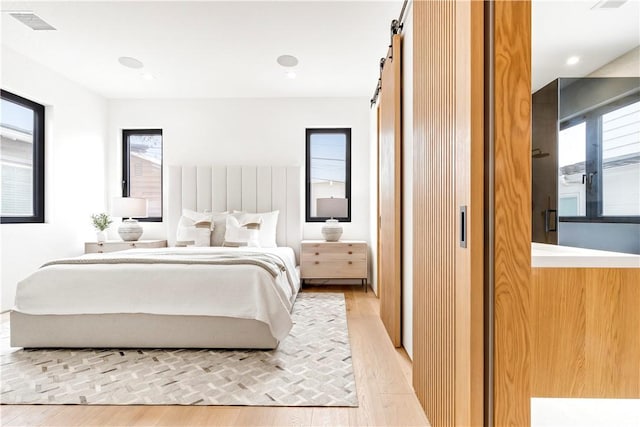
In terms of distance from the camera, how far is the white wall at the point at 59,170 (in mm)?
3578

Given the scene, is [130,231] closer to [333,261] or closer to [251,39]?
[333,261]

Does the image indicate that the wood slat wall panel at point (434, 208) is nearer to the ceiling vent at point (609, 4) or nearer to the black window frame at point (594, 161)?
the ceiling vent at point (609, 4)

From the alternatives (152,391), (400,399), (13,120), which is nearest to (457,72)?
(400,399)

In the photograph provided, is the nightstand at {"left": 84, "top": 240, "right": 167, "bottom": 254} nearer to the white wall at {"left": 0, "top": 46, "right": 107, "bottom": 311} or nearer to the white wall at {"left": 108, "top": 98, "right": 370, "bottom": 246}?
the white wall at {"left": 0, "top": 46, "right": 107, "bottom": 311}

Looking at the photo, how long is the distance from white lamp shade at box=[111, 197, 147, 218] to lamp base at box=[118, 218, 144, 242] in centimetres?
14

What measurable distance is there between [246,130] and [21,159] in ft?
8.39

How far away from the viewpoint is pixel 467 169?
1.15 meters

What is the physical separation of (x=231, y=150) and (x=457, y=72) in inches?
162

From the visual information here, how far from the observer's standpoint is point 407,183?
2.48m

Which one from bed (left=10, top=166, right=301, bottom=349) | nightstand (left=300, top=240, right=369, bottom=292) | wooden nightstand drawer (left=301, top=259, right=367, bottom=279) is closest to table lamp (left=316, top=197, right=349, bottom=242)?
nightstand (left=300, top=240, right=369, bottom=292)

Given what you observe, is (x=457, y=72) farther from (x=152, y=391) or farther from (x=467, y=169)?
(x=152, y=391)

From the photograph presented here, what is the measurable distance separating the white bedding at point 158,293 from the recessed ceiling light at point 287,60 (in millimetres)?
2352

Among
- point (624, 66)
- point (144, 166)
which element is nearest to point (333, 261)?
point (144, 166)

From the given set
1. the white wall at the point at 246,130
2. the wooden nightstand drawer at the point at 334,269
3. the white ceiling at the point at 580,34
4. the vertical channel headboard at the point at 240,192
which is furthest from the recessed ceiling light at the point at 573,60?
the vertical channel headboard at the point at 240,192
